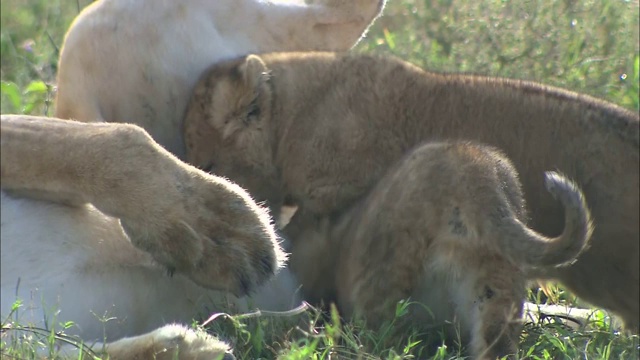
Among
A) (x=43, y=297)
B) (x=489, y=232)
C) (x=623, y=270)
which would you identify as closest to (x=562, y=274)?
(x=623, y=270)

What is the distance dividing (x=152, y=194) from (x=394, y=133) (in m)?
0.97

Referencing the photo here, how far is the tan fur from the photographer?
2.82m

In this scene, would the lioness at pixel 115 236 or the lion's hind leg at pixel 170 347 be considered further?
the lioness at pixel 115 236

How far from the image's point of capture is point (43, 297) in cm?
290

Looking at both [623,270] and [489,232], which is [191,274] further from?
[623,270]

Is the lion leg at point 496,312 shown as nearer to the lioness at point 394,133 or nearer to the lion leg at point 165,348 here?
the lioness at point 394,133

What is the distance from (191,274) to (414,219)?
0.54m

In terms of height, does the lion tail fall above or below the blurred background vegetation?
above

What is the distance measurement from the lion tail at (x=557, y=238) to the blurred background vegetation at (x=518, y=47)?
2.13 metres

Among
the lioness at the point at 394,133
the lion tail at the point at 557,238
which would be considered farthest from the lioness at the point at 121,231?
the lion tail at the point at 557,238

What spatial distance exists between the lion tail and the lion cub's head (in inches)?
42.9

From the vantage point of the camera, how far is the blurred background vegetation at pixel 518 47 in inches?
200

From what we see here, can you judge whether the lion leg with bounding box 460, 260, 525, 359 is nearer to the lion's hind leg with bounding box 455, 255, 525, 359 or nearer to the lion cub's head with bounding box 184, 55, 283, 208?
the lion's hind leg with bounding box 455, 255, 525, 359

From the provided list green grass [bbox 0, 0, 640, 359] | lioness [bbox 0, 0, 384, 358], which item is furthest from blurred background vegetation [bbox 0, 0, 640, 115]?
lioness [bbox 0, 0, 384, 358]
